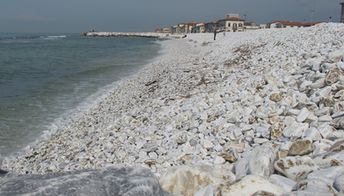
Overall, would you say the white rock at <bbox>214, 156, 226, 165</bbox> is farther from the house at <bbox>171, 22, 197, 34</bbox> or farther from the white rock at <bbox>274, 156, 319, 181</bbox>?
the house at <bbox>171, 22, 197, 34</bbox>

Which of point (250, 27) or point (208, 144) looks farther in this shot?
point (250, 27)

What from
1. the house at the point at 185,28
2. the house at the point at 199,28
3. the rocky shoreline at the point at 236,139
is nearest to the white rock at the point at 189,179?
the rocky shoreline at the point at 236,139

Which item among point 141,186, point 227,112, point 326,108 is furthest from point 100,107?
point 141,186

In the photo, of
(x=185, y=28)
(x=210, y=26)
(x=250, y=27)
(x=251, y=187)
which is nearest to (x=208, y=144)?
(x=251, y=187)

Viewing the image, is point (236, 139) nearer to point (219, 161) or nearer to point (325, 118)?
point (219, 161)

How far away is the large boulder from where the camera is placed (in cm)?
353

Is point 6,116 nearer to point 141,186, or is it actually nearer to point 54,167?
point 54,167

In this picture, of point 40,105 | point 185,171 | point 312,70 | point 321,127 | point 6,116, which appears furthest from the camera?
point 40,105

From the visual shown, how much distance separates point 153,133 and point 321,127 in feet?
11.4

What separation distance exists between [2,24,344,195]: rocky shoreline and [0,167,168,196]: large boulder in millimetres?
776

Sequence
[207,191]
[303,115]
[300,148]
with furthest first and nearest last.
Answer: [303,115] < [300,148] < [207,191]

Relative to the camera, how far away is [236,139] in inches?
248

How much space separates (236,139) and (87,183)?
10.7 ft

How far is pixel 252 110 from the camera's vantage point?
7188 mm
